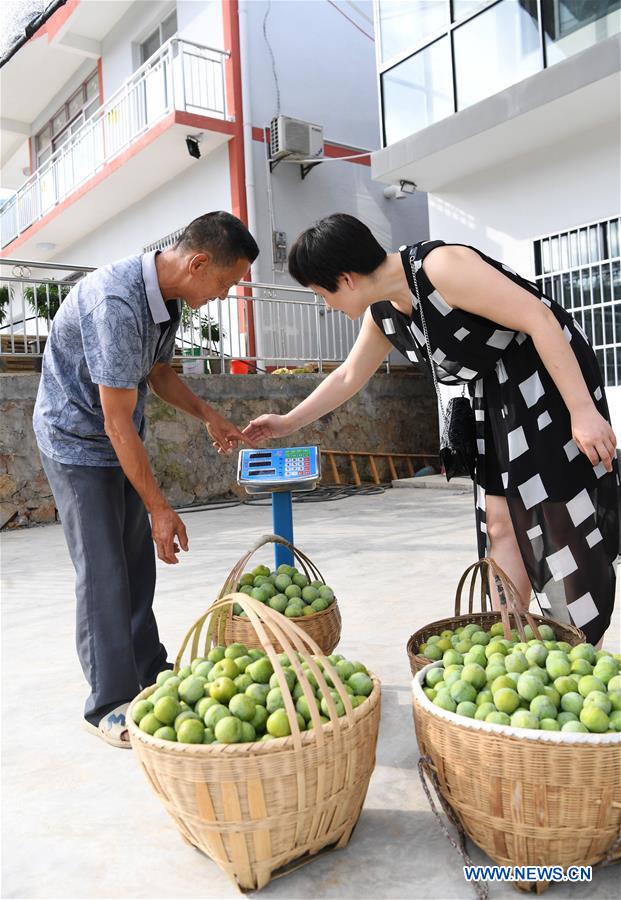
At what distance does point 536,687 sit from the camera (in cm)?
147

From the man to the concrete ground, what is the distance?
24 cm

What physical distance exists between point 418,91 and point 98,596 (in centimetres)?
795

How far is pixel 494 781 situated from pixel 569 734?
181 mm

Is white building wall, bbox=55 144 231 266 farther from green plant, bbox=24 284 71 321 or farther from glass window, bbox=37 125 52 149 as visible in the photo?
glass window, bbox=37 125 52 149

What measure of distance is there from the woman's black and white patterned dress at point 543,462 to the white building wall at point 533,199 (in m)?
6.01

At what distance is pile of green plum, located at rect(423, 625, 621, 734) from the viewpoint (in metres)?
1.38

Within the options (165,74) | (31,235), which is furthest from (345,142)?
(31,235)

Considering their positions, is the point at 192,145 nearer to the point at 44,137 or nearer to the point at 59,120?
the point at 59,120

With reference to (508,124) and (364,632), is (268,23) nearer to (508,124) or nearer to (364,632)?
(508,124)

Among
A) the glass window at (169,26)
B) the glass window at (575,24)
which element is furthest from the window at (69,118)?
the glass window at (575,24)

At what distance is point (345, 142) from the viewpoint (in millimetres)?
12484

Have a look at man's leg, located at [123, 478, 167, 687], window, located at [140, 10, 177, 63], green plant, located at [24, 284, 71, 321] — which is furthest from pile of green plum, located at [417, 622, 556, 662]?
window, located at [140, 10, 177, 63]

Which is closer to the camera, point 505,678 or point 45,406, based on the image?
point 505,678

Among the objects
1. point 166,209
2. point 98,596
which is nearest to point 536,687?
point 98,596
